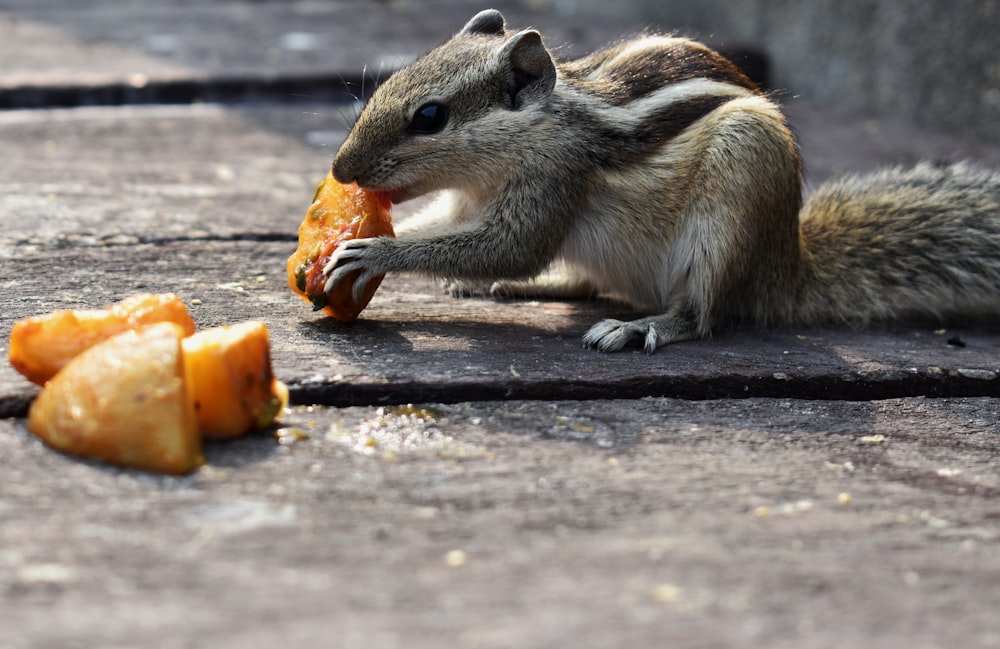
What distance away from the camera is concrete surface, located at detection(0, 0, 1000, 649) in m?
1.61

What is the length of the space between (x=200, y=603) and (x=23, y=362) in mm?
906

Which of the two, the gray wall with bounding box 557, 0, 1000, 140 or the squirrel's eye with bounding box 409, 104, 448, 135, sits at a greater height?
the gray wall with bounding box 557, 0, 1000, 140

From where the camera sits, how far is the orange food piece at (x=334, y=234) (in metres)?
2.97

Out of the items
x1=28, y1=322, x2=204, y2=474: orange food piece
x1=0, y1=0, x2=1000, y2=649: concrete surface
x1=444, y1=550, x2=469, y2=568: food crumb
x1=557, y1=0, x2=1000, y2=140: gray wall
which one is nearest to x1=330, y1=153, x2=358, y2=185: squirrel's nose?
x1=0, y1=0, x2=1000, y2=649: concrete surface

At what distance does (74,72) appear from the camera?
595 centimetres

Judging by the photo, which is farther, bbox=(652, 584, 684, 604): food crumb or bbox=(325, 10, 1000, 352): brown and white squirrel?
bbox=(325, 10, 1000, 352): brown and white squirrel

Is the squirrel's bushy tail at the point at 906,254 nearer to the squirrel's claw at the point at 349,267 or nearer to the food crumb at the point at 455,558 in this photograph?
the squirrel's claw at the point at 349,267

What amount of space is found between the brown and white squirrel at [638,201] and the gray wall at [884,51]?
1965 mm

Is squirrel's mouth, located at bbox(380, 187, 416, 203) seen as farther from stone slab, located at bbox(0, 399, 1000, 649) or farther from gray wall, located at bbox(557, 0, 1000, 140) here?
gray wall, located at bbox(557, 0, 1000, 140)

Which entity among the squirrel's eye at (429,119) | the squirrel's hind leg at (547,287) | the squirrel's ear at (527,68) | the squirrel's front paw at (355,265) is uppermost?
the squirrel's ear at (527,68)

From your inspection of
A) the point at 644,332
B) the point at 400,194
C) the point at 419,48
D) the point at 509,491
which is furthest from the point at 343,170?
the point at 419,48

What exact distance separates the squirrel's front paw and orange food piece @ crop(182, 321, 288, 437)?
2.49ft

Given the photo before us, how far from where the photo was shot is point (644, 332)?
Result: 3.11m

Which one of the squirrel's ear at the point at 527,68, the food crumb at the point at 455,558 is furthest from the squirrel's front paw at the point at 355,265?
the food crumb at the point at 455,558
